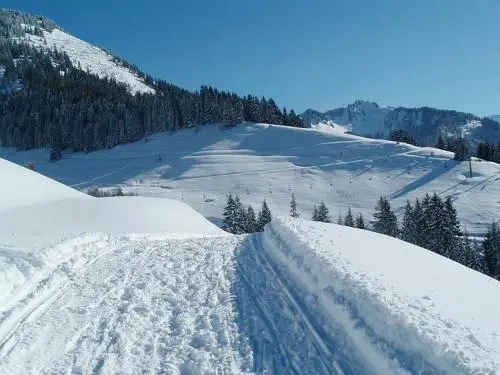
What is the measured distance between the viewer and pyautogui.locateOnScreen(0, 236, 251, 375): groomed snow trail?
6516 mm

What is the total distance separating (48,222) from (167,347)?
15.9m

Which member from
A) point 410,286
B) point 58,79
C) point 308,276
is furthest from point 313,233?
point 58,79

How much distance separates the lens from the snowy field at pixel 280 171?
85.1 meters

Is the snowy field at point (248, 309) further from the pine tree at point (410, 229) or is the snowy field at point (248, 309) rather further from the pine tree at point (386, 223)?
the pine tree at point (386, 223)

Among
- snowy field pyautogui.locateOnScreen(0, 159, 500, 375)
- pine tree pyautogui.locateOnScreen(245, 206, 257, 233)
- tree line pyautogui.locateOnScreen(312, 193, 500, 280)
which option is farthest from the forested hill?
snowy field pyautogui.locateOnScreen(0, 159, 500, 375)

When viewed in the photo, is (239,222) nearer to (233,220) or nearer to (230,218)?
(233,220)

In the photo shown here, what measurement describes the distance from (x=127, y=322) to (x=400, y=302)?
533 centimetres

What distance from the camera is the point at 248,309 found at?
878cm

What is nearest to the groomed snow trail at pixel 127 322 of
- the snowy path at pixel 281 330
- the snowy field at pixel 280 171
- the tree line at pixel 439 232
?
the snowy path at pixel 281 330

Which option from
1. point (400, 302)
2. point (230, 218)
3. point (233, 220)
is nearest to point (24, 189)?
point (400, 302)

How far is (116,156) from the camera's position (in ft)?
401

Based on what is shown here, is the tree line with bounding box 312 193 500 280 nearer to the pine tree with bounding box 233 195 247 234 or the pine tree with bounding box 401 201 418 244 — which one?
the pine tree with bounding box 401 201 418 244

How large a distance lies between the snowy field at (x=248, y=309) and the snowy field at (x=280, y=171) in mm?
60418

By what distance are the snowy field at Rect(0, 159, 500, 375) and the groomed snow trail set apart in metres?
0.03
